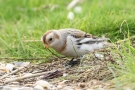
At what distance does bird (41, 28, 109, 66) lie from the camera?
5.12 m

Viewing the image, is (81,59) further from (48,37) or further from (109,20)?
(109,20)

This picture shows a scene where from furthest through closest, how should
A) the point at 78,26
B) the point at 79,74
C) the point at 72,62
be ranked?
the point at 78,26 → the point at 72,62 → the point at 79,74

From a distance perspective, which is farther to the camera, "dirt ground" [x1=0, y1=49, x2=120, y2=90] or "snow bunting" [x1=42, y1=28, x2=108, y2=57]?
"snow bunting" [x1=42, y1=28, x2=108, y2=57]

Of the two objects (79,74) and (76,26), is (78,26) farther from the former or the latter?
(79,74)

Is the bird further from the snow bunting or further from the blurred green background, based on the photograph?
the blurred green background

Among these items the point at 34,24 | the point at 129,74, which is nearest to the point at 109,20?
the point at 34,24

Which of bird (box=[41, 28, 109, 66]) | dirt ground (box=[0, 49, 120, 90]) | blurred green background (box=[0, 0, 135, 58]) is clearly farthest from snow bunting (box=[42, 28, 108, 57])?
blurred green background (box=[0, 0, 135, 58])

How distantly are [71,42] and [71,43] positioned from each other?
13 mm

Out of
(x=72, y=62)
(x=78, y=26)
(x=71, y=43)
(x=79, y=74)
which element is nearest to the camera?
(x=79, y=74)

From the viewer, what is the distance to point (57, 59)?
562cm

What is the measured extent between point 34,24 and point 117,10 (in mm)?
1237

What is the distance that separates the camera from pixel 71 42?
5.16 metres

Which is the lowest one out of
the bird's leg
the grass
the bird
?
the bird's leg

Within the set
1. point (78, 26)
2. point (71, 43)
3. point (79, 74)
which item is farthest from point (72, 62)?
point (78, 26)
